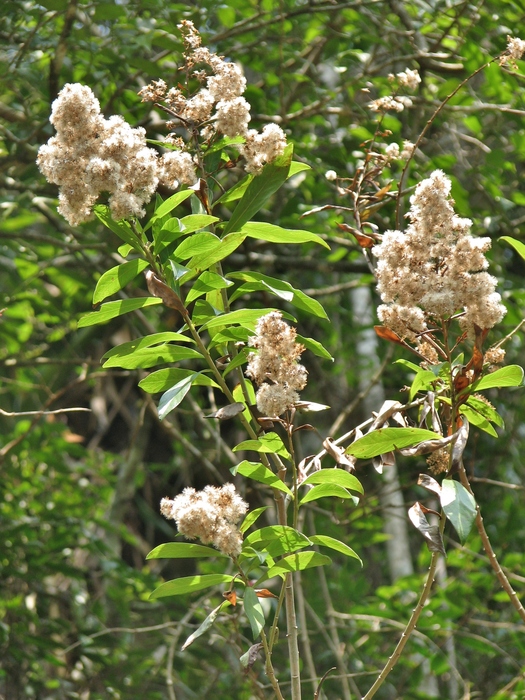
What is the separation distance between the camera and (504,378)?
815mm

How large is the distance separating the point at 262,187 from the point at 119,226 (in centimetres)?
16

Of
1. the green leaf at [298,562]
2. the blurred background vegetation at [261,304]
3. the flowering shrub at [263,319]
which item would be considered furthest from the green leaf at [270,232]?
the blurred background vegetation at [261,304]

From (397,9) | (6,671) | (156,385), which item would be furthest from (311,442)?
(156,385)

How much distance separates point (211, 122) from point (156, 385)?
0.96ft

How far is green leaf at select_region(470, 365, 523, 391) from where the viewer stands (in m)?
0.80

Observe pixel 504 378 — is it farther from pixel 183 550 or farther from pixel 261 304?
pixel 261 304

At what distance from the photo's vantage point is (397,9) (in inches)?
88.4

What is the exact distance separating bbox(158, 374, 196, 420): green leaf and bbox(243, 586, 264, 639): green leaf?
19 centimetres

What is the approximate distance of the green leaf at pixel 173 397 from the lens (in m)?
0.78

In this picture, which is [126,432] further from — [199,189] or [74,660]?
[199,189]

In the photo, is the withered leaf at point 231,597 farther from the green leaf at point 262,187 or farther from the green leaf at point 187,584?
the green leaf at point 262,187

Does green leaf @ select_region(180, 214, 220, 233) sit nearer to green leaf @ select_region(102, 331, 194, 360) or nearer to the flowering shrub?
the flowering shrub

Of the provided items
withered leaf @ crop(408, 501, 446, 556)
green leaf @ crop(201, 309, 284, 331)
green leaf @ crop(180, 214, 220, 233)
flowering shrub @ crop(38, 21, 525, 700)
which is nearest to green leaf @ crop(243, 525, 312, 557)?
flowering shrub @ crop(38, 21, 525, 700)

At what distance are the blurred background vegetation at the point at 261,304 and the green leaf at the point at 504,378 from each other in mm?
903
